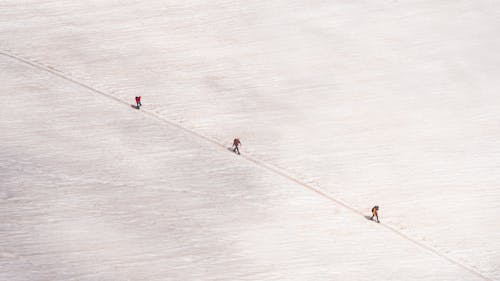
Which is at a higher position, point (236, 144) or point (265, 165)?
point (236, 144)

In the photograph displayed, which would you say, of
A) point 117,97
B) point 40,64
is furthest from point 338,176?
point 40,64

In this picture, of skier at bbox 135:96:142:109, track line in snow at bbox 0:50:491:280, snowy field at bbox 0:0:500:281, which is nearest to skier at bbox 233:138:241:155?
track line in snow at bbox 0:50:491:280

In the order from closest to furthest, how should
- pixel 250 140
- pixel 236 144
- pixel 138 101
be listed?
1. pixel 236 144
2. pixel 250 140
3. pixel 138 101

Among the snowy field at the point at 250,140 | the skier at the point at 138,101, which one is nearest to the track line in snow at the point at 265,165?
the snowy field at the point at 250,140

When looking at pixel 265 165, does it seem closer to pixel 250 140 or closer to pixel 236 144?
pixel 236 144

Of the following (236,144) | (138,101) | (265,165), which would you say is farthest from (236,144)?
(138,101)

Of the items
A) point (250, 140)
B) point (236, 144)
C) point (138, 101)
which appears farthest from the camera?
point (138, 101)

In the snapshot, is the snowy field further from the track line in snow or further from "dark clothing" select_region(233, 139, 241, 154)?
"dark clothing" select_region(233, 139, 241, 154)

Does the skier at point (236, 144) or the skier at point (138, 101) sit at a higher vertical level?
the skier at point (138, 101)

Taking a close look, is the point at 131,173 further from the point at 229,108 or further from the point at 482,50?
the point at 482,50

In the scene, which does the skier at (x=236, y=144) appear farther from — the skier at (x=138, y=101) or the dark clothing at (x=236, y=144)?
the skier at (x=138, y=101)
